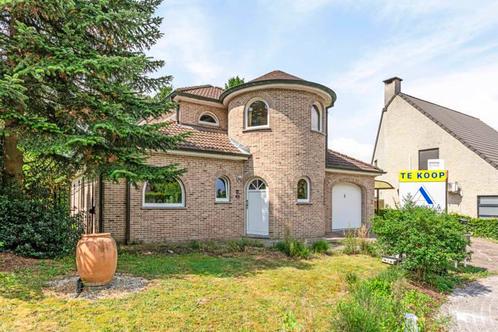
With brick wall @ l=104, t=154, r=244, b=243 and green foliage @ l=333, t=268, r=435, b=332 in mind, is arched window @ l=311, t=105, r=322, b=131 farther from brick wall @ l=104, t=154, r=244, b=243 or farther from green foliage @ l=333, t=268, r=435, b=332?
green foliage @ l=333, t=268, r=435, b=332

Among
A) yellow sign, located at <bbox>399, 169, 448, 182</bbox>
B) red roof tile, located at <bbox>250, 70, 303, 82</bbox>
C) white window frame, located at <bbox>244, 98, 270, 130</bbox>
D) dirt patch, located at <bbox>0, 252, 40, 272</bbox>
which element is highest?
red roof tile, located at <bbox>250, 70, 303, 82</bbox>

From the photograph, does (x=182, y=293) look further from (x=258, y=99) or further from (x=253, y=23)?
(x=258, y=99)

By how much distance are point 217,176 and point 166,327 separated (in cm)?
916

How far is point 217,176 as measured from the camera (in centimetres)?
1388

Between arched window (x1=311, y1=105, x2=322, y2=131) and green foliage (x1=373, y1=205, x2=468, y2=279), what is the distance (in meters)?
6.88

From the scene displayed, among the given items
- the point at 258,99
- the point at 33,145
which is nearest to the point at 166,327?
the point at 33,145

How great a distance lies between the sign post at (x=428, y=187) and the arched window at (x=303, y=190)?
392 centimetres

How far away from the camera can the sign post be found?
37.2 feet

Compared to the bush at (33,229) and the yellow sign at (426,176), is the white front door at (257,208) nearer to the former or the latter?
the yellow sign at (426,176)

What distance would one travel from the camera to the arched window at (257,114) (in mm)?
14594


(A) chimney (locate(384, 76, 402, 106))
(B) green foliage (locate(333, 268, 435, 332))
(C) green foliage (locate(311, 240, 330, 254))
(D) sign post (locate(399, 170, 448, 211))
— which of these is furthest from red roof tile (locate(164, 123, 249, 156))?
(A) chimney (locate(384, 76, 402, 106))

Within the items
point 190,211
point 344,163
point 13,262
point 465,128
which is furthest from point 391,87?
point 13,262

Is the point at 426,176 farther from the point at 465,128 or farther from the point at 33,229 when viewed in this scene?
the point at 465,128

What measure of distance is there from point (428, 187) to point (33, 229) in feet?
40.3
